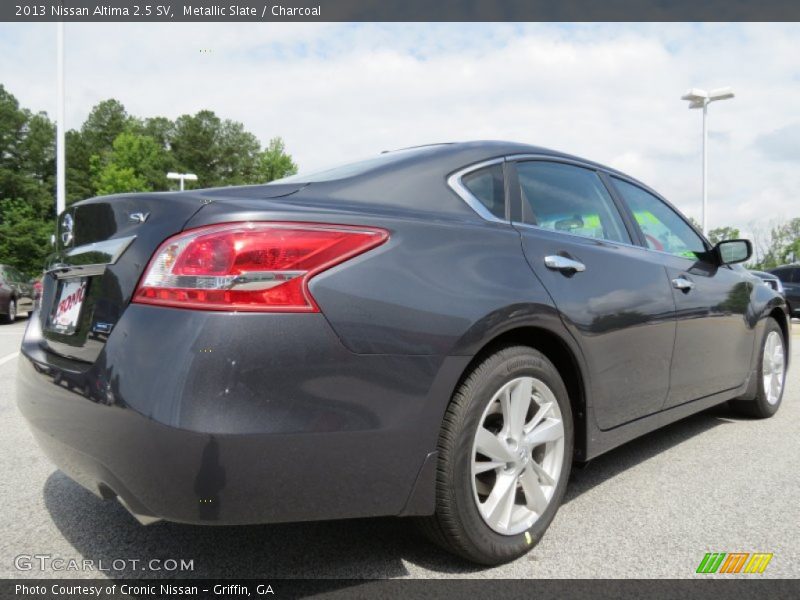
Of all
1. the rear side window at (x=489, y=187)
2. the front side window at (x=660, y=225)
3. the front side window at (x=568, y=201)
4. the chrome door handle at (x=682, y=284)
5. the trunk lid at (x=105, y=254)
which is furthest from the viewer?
the front side window at (x=660, y=225)

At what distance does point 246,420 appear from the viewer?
168 centimetres

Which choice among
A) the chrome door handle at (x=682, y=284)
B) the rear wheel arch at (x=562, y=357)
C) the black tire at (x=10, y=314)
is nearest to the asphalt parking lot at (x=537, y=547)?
the rear wheel arch at (x=562, y=357)

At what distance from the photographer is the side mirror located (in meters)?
3.81

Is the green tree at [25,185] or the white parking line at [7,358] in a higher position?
the green tree at [25,185]

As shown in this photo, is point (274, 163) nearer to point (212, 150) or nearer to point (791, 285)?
point (212, 150)

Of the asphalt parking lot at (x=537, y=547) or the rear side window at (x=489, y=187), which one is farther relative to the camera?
the rear side window at (x=489, y=187)

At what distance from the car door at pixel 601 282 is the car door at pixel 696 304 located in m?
0.15

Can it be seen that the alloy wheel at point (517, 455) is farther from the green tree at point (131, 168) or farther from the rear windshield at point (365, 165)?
the green tree at point (131, 168)

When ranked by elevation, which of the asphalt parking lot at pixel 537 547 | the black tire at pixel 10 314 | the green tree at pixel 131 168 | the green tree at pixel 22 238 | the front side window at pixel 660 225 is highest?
the green tree at pixel 131 168

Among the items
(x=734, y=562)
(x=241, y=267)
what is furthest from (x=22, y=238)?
(x=734, y=562)

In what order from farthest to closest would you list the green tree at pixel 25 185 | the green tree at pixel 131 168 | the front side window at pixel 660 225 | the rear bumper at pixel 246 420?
the green tree at pixel 131 168
the green tree at pixel 25 185
the front side window at pixel 660 225
the rear bumper at pixel 246 420

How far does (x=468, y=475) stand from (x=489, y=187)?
42.4 inches

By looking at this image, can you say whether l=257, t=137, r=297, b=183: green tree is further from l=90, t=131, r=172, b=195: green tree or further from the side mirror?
the side mirror

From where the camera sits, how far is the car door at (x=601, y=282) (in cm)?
251
